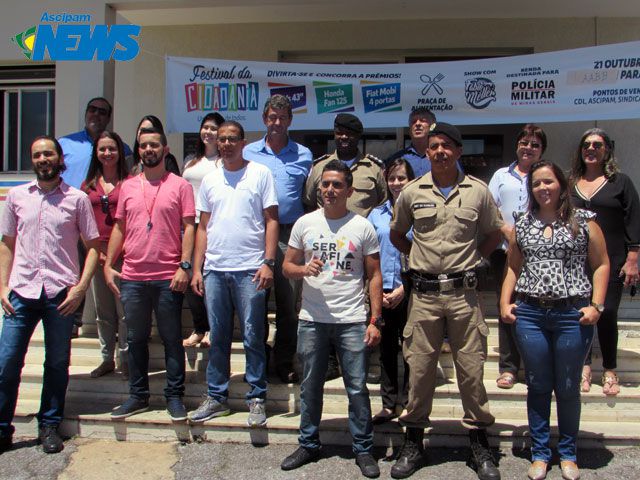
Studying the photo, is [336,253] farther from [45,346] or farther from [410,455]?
[45,346]

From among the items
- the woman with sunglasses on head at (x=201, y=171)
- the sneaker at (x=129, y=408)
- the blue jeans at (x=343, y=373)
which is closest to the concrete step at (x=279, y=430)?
the sneaker at (x=129, y=408)

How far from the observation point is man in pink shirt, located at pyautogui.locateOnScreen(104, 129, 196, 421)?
4234 millimetres

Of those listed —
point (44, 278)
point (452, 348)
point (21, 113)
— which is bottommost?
point (452, 348)

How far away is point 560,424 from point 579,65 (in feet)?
13.3

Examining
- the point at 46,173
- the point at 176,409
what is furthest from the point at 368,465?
the point at 46,173

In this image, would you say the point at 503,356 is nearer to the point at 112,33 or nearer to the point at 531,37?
the point at 531,37

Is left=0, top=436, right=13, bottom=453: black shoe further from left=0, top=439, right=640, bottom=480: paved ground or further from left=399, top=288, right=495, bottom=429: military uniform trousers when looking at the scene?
left=399, top=288, right=495, bottom=429: military uniform trousers

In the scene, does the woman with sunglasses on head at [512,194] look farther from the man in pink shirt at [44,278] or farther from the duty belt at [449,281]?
the man in pink shirt at [44,278]

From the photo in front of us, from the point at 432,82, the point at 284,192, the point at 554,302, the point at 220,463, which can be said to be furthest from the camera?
the point at 432,82

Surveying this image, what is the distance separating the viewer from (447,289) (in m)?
3.64

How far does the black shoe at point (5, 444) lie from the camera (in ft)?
13.6

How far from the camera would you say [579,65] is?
6.14 metres

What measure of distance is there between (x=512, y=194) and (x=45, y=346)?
3.67 m

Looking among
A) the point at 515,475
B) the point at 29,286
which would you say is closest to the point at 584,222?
the point at 515,475
